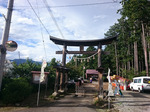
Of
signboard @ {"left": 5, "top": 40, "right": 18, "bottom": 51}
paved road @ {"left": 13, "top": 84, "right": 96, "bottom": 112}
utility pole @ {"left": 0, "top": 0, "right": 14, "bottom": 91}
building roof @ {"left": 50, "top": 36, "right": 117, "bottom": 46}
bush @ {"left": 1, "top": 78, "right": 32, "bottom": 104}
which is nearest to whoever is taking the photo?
paved road @ {"left": 13, "top": 84, "right": 96, "bottom": 112}

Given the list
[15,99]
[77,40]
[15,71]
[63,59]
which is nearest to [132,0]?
[77,40]

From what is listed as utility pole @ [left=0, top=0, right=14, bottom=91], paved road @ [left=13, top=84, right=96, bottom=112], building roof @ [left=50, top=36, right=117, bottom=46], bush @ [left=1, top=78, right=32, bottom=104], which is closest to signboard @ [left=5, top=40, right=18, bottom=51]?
utility pole @ [left=0, top=0, right=14, bottom=91]

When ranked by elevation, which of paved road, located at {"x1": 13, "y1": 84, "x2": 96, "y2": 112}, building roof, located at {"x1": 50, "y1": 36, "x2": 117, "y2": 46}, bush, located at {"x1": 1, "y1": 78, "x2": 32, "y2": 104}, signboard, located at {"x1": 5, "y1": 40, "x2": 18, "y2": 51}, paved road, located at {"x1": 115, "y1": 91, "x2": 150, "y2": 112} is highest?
building roof, located at {"x1": 50, "y1": 36, "x2": 117, "y2": 46}

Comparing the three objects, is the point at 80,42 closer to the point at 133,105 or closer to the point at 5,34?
the point at 5,34

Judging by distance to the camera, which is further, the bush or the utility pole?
the utility pole

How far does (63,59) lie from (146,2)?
648 inches

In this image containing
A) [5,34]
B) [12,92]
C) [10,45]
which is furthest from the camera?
[5,34]

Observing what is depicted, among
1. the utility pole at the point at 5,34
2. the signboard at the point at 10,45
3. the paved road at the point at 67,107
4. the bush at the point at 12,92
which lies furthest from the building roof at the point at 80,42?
the bush at the point at 12,92

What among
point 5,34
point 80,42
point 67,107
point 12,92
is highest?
point 80,42

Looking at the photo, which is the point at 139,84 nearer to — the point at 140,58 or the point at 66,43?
the point at 66,43

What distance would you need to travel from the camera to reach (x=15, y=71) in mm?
12961

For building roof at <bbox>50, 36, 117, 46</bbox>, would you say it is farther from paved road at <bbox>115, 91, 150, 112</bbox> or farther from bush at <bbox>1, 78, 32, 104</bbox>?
bush at <bbox>1, 78, 32, 104</bbox>

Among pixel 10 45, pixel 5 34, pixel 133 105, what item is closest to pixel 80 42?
pixel 5 34

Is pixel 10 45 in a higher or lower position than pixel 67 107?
higher
